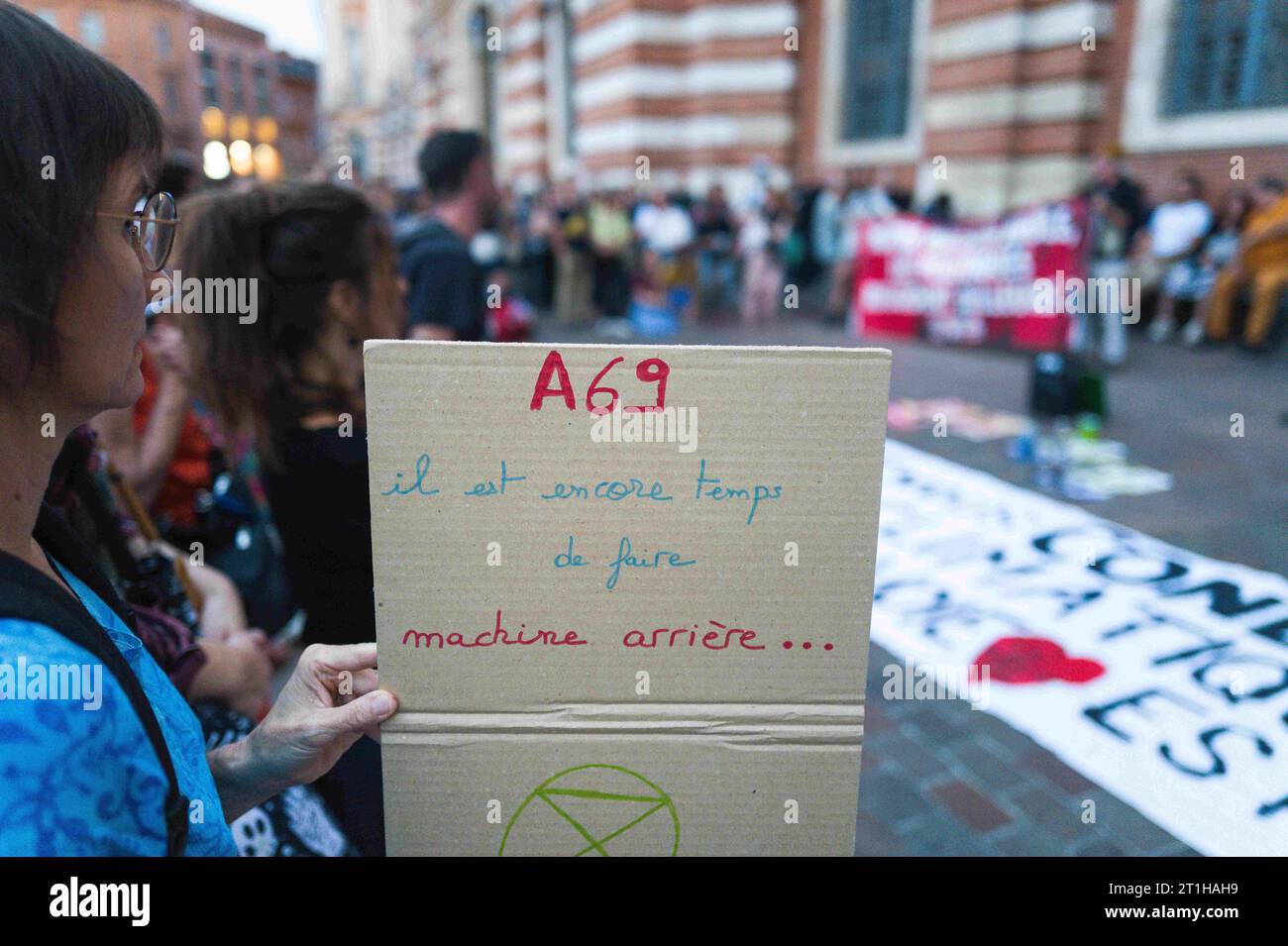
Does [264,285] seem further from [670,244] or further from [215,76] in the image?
[670,244]

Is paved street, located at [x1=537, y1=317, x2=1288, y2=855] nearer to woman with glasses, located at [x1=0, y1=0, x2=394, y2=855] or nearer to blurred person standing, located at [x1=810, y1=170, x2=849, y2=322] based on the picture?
woman with glasses, located at [x1=0, y1=0, x2=394, y2=855]

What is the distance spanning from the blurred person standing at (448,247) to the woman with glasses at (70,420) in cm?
236

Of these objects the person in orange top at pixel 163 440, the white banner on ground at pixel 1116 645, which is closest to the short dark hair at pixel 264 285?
the person in orange top at pixel 163 440

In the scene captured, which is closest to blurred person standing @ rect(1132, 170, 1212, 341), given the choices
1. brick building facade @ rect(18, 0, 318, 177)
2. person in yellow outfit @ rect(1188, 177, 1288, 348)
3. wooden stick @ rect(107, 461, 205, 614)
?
person in yellow outfit @ rect(1188, 177, 1288, 348)

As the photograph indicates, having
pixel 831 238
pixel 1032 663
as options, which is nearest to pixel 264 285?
pixel 1032 663

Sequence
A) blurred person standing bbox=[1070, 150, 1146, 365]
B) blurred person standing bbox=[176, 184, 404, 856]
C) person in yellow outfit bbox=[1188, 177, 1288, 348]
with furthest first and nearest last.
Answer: blurred person standing bbox=[1070, 150, 1146, 365], person in yellow outfit bbox=[1188, 177, 1288, 348], blurred person standing bbox=[176, 184, 404, 856]

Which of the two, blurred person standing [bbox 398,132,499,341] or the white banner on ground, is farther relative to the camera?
blurred person standing [bbox 398,132,499,341]

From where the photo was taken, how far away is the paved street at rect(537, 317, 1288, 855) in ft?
7.73

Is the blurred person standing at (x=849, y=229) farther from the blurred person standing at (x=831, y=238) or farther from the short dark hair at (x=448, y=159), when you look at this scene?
the short dark hair at (x=448, y=159)

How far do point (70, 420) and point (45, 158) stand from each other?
0.85ft

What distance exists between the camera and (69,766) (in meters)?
0.72

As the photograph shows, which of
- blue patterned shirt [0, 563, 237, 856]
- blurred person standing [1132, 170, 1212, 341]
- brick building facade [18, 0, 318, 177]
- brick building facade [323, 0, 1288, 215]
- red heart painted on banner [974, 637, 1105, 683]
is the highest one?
brick building facade [323, 0, 1288, 215]
